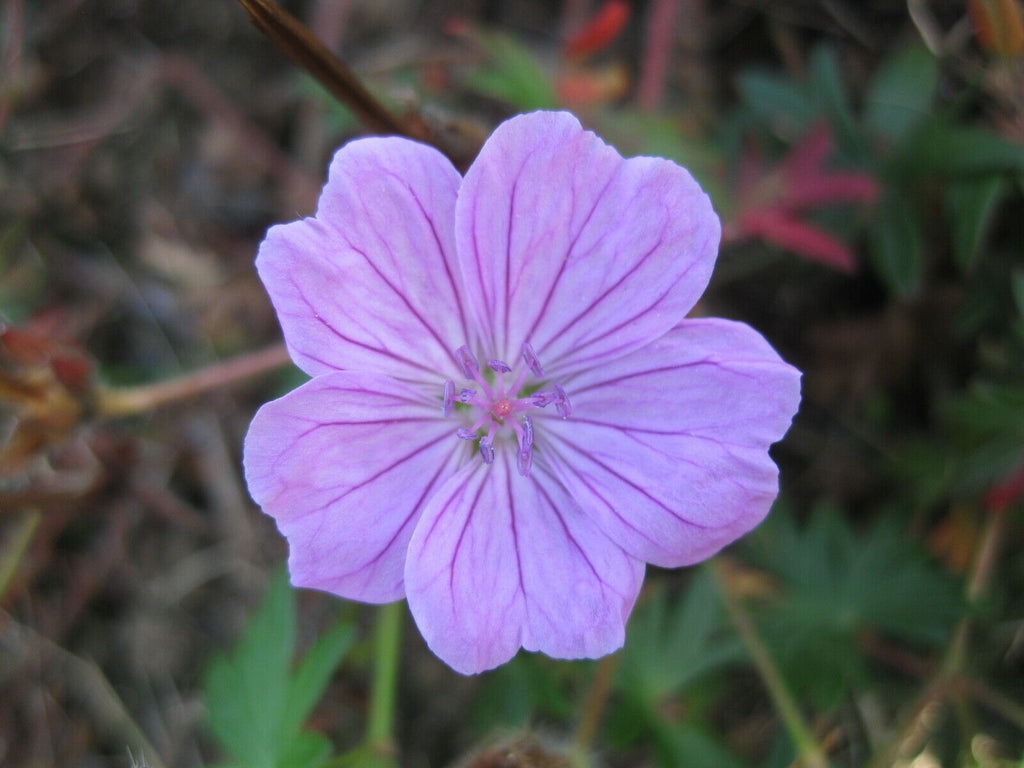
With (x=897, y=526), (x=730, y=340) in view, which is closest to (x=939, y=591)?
(x=897, y=526)

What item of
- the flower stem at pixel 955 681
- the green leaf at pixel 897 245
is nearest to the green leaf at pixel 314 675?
the flower stem at pixel 955 681

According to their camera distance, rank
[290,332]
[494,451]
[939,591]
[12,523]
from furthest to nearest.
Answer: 1. [12,523]
2. [939,591]
3. [494,451]
4. [290,332]

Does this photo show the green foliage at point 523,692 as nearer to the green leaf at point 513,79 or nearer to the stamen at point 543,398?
the stamen at point 543,398

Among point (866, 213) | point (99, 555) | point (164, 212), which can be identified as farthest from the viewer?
point (164, 212)

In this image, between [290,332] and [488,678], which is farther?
[488,678]

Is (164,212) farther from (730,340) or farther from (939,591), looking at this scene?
(939,591)

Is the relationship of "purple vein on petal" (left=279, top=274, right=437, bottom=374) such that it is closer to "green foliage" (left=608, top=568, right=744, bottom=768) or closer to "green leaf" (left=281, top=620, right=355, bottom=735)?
"green leaf" (left=281, top=620, right=355, bottom=735)
